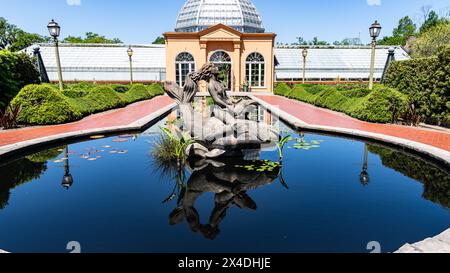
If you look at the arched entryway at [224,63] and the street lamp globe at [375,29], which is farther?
the arched entryway at [224,63]

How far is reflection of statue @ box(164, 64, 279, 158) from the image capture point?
6672 millimetres

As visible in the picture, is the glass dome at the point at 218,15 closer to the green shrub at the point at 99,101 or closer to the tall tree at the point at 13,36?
the green shrub at the point at 99,101

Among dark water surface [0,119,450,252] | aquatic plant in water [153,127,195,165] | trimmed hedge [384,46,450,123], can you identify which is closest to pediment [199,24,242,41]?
trimmed hedge [384,46,450,123]

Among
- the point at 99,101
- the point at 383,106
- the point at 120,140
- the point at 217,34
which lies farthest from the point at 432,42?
the point at 120,140

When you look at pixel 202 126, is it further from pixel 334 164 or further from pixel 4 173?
pixel 4 173

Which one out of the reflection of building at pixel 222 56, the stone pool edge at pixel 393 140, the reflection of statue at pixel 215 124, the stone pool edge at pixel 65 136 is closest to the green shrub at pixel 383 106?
the stone pool edge at pixel 393 140

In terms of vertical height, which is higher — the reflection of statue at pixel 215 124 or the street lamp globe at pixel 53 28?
the street lamp globe at pixel 53 28

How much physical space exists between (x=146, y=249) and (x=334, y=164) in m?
4.47

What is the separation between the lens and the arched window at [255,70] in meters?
31.0

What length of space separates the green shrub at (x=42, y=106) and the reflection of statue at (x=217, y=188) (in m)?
7.38

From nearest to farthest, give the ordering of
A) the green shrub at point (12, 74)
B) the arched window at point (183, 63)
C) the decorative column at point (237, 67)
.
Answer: the green shrub at point (12, 74) → the decorative column at point (237, 67) → the arched window at point (183, 63)

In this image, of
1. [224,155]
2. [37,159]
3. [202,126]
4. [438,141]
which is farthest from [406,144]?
[37,159]

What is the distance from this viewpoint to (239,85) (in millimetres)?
31000

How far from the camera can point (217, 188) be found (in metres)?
5.01
